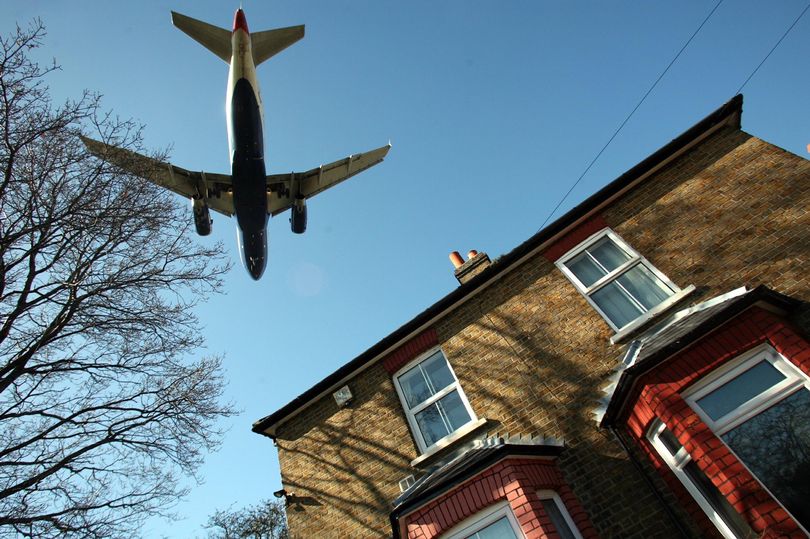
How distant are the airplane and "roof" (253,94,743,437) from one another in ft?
24.6

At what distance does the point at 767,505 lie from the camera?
169 inches

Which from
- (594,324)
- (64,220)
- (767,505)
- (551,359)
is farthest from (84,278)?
(767,505)

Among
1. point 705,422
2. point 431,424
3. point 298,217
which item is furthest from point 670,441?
point 298,217

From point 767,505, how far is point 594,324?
131 inches

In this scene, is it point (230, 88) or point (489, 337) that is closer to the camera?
point (489, 337)

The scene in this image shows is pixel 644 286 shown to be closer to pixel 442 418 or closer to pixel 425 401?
pixel 442 418

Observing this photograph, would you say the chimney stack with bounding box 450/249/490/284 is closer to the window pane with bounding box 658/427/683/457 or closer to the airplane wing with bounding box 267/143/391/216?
the window pane with bounding box 658/427/683/457

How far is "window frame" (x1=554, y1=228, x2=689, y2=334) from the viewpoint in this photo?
22.5ft

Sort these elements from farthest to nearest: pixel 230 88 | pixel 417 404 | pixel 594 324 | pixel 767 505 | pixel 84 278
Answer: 1. pixel 230 88
2. pixel 417 404
3. pixel 84 278
4. pixel 594 324
5. pixel 767 505

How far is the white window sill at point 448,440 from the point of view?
7.35 metres

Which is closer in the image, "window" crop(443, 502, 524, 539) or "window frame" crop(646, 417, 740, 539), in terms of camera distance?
"window frame" crop(646, 417, 740, 539)

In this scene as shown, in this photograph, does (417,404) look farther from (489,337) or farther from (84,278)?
(84,278)

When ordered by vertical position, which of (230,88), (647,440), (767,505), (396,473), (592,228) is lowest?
(767,505)

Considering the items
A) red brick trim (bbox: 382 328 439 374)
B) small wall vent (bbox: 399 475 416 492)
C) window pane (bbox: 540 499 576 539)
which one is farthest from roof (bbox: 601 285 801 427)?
red brick trim (bbox: 382 328 439 374)
